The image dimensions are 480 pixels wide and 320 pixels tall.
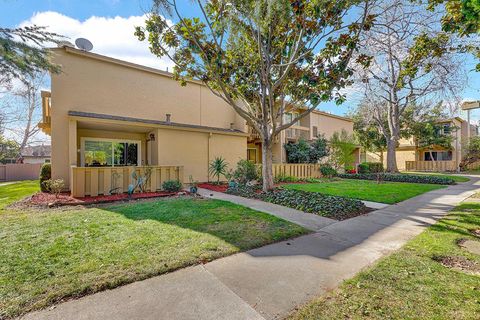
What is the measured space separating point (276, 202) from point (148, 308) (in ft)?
19.5

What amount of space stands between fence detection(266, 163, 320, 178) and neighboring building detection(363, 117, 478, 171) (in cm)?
1945

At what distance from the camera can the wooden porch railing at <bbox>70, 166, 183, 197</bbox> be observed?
8508 mm

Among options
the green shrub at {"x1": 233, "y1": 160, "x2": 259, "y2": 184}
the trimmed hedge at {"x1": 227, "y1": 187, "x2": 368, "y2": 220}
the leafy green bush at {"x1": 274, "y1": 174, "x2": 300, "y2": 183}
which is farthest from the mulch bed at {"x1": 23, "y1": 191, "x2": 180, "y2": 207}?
the leafy green bush at {"x1": 274, "y1": 174, "x2": 300, "y2": 183}

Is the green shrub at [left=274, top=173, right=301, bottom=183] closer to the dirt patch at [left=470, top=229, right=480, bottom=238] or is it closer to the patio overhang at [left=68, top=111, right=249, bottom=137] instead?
the patio overhang at [left=68, top=111, right=249, bottom=137]

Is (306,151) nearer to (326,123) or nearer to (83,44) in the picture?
(326,123)

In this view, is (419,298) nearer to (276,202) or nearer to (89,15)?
(276,202)

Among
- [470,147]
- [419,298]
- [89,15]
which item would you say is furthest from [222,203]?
[470,147]

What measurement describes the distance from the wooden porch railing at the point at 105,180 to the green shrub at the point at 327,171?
42.2ft

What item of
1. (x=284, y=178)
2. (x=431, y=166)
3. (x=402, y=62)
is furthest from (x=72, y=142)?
(x=431, y=166)

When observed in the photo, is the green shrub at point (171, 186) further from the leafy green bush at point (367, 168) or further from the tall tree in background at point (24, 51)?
the leafy green bush at point (367, 168)

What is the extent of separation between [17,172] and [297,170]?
2401cm

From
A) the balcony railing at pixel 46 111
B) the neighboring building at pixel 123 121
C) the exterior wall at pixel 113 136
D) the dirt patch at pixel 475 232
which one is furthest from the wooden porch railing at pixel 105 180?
the dirt patch at pixel 475 232

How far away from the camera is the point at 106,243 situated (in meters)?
4.08

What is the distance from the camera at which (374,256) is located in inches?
149
